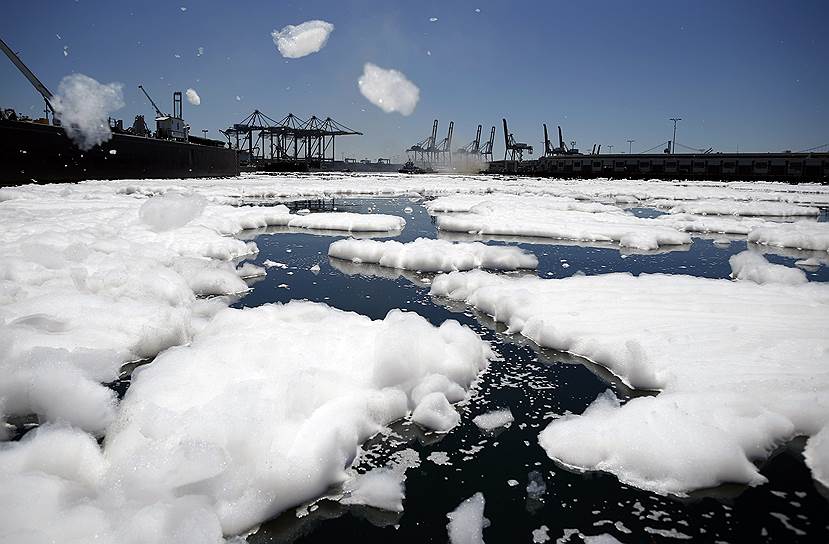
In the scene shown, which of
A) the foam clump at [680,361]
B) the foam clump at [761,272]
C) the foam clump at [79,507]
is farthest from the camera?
the foam clump at [761,272]

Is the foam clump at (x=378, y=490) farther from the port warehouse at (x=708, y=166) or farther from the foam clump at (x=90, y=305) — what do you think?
the port warehouse at (x=708, y=166)

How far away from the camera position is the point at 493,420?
90.1 inches

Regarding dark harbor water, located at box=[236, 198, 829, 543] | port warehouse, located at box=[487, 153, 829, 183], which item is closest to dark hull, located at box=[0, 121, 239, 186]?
dark harbor water, located at box=[236, 198, 829, 543]

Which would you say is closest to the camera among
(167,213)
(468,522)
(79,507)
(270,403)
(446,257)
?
(79,507)

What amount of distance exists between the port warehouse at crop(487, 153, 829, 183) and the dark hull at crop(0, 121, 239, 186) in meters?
43.7

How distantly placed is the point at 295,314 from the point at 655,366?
238 cm

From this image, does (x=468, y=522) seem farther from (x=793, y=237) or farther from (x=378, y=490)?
(x=793, y=237)

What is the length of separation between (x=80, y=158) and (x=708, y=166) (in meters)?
74.3

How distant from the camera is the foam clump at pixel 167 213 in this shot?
7.40m

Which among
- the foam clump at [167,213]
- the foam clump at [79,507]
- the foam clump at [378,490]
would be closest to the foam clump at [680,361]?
the foam clump at [378,490]

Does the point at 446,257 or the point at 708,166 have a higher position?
the point at 708,166

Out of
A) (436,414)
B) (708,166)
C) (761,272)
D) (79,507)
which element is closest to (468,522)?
(436,414)

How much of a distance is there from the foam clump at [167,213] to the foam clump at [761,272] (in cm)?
786

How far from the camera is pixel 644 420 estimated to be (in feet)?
6.65
